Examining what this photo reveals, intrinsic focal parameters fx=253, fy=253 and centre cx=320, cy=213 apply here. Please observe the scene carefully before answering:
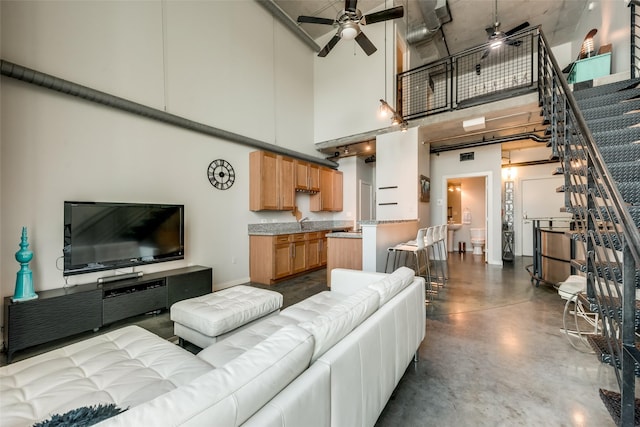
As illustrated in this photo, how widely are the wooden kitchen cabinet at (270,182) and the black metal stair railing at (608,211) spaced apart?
4.27m

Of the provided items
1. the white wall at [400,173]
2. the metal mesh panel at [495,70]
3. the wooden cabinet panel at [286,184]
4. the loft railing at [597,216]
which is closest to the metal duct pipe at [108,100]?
the wooden cabinet panel at [286,184]

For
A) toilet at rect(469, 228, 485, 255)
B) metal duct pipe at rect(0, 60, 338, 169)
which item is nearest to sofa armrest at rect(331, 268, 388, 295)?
metal duct pipe at rect(0, 60, 338, 169)

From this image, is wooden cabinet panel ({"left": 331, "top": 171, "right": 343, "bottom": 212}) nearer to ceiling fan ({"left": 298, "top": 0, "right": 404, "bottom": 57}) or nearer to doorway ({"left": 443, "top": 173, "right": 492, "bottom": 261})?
doorway ({"left": 443, "top": 173, "right": 492, "bottom": 261})

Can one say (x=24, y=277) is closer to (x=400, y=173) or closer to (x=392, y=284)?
(x=392, y=284)

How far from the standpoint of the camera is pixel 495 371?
6.73 feet

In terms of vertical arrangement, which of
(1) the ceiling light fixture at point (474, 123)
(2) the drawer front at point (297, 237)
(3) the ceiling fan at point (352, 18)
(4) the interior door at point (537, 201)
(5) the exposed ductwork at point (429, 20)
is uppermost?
(5) the exposed ductwork at point (429, 20)

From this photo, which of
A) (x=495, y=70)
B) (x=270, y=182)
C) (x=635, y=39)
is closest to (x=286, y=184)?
(x=270, y=182)

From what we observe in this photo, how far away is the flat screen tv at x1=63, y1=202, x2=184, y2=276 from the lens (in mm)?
2770

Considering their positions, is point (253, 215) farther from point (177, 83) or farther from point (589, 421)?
point (589, 421)

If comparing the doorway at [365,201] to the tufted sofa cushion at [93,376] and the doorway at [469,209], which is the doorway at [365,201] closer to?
the doorway at [469,209]

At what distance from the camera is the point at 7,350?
2.28 meters

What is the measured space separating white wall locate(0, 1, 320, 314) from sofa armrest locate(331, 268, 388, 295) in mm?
2536

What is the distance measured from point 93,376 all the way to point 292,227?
15.5ft

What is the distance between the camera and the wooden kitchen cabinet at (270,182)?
489 cm
